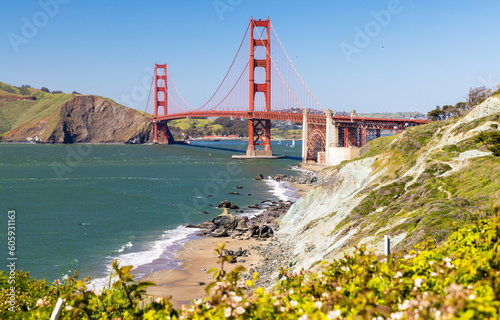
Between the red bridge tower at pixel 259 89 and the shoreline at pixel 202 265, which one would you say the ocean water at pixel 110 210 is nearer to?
the shoreline at pixel 202 265

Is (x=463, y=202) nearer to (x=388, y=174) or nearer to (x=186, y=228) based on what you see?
(x=388, y=174)

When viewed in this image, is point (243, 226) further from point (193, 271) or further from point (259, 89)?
point (259, 89)

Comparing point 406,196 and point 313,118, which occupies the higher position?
point 313,118

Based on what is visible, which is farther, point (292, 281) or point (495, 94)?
point (495, 94)

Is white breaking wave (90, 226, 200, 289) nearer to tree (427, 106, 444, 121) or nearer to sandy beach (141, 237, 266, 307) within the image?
sandy beach (141, 237, 266, 307)

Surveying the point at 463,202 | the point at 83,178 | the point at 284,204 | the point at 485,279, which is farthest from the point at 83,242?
the point at 83,178

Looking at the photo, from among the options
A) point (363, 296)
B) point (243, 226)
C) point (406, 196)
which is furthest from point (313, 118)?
point (363, 296)
